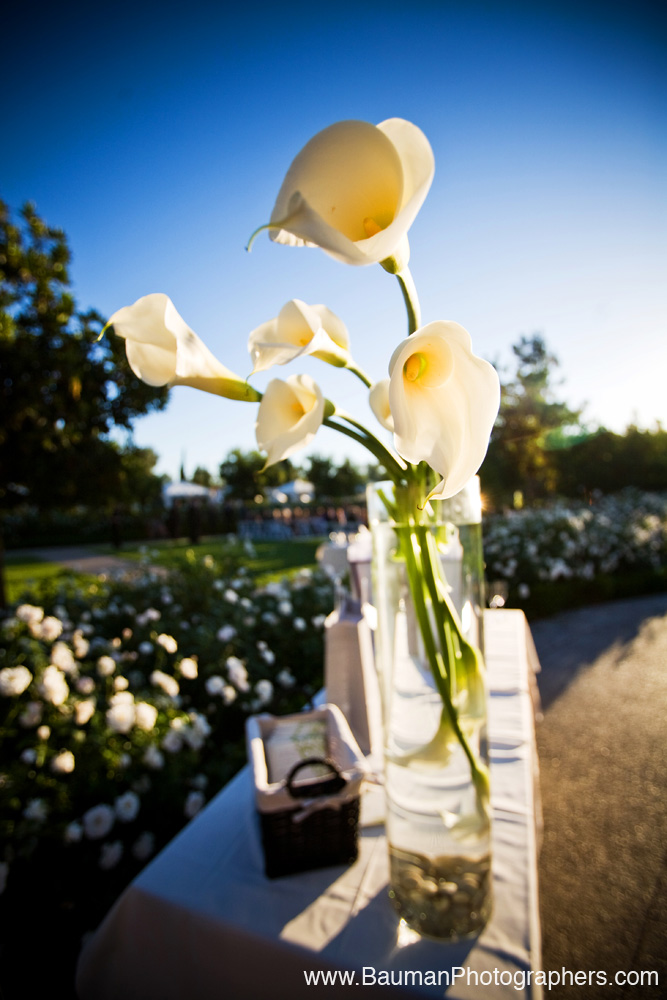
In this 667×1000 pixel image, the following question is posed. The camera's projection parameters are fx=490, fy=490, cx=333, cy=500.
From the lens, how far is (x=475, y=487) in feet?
2.73

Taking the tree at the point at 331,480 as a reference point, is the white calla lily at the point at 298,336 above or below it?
below

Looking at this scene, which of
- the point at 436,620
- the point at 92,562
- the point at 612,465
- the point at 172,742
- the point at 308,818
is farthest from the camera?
the point at 612,465

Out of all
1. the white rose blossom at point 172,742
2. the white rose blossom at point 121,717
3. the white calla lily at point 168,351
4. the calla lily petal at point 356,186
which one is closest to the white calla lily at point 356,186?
the calla lily petal at point 356,186

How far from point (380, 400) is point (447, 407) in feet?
0.65

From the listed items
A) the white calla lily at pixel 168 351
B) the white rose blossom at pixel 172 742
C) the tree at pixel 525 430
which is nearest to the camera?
the white calla lily at pixel 168 351

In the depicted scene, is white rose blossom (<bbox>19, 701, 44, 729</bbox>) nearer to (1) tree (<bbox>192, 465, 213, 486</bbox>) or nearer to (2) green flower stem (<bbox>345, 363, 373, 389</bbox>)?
(2) green flower stem (<bbox>345, 363, 373, 389</bbox>)

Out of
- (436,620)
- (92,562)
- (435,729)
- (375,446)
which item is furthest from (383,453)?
(92,562)

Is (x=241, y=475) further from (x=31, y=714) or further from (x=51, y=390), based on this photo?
(x=31, y=714)

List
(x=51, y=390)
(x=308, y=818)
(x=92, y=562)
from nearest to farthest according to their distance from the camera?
(x=308, y=818) < (x=51, y=390) < (x=92, y=562)

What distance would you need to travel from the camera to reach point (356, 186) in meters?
0.49

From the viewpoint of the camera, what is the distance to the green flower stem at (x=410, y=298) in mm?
602

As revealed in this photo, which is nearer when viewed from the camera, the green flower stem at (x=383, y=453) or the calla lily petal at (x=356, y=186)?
the calla lily petal at (x=356, y=186)

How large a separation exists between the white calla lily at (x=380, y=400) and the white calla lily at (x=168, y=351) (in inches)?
6.5

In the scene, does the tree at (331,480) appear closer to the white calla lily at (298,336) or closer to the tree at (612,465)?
the tree at (612,465)
